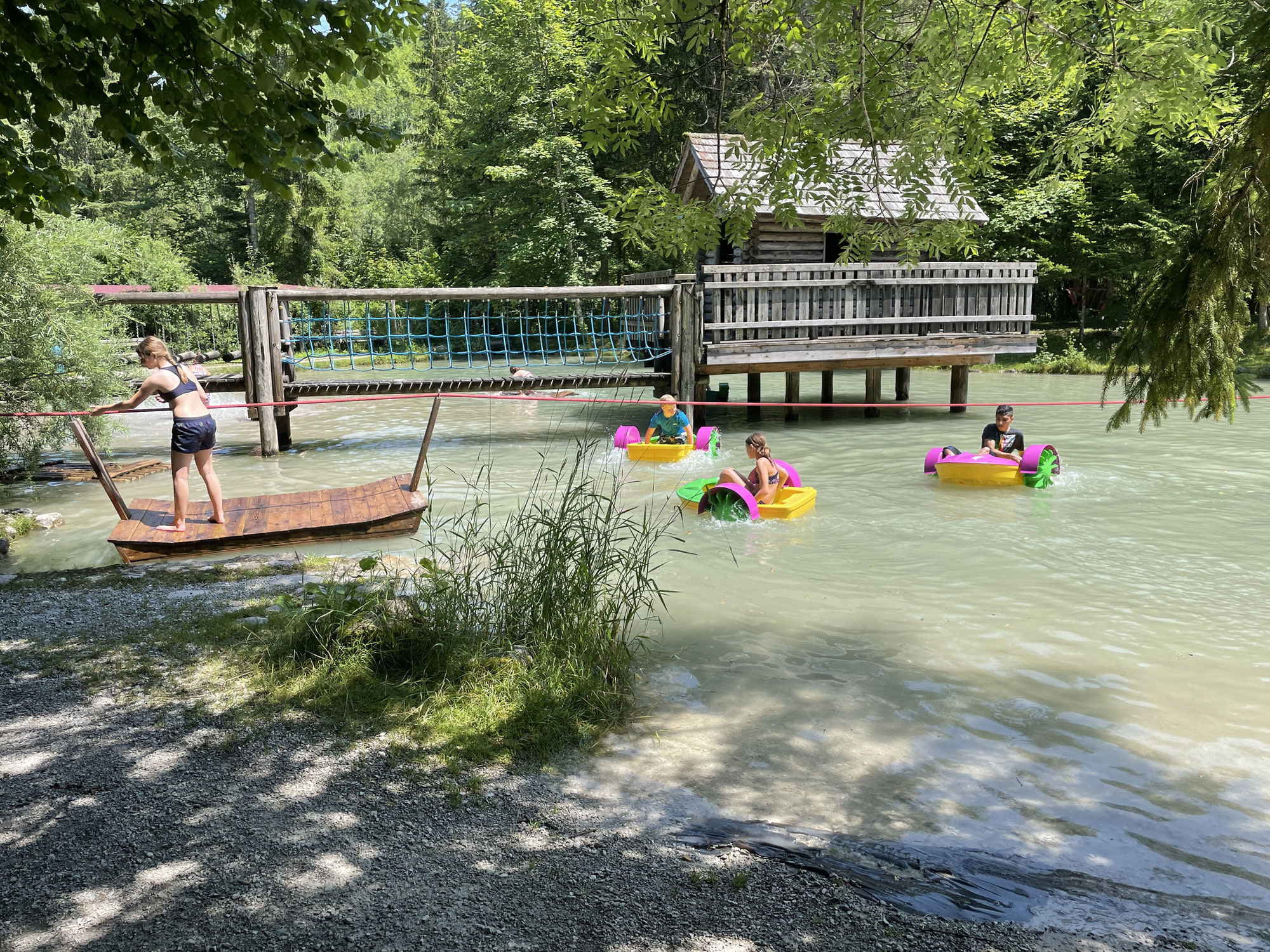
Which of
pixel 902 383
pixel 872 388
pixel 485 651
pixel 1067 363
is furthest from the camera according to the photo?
pixel 1067 363

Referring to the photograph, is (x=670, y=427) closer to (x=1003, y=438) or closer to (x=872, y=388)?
(x=1003, y=438)

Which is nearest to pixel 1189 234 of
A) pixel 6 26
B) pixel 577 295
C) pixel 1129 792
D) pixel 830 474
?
pixel 1129 792

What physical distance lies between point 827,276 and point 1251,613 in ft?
34.6

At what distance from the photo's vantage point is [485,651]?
Answer: 546 centimetres

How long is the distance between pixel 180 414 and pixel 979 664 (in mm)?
6852

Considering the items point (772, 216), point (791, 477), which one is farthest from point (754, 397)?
point (791, 477)

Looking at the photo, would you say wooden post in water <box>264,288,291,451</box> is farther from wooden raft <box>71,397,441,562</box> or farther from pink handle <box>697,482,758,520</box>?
pink handle <box>697,482,758,520</box>

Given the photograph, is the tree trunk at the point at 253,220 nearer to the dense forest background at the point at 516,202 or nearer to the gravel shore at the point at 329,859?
the dense forest background at the point at 516,202

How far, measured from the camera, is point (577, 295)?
52.1ft

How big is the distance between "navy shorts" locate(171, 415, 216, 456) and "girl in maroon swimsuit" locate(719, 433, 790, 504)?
5167 mm

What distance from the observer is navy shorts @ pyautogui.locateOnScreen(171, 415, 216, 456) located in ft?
27.8

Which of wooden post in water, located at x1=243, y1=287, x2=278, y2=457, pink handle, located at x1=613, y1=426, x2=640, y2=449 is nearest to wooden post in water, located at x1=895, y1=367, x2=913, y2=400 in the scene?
pink handle, located at x1=613, y1=426, x2=640, y2=449

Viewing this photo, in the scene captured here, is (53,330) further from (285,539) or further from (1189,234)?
(1189,234)

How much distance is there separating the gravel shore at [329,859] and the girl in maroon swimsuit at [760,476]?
6272 millimetres
